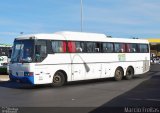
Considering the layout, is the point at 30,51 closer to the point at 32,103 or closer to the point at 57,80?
the point at 57,80

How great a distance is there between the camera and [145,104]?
44.6 feet

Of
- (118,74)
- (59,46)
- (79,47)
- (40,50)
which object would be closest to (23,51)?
(40,50)

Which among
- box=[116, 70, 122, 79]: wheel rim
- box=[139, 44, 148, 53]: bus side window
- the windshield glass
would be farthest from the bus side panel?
box=[139, 44, 148, 53]: bus side window

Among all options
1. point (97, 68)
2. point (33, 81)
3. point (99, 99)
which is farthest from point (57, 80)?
point (99, 99)

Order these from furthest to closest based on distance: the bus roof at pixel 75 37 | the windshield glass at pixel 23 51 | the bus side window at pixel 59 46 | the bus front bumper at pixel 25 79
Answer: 1. the bus side window at pixel 59 46
2. the bus roof at pixel 75 37
3. the windshield glass at pixel 23 51
4. the bus front bumper at pixel 25 79

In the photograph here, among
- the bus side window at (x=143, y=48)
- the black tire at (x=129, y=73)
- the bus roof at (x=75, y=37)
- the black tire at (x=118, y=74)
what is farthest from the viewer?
the bus side window at (x=143, y=48)

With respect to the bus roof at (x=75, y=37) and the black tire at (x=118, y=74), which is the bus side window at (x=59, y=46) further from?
the black tire at (x=118, y=74)

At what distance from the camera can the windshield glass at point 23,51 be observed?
1994cm

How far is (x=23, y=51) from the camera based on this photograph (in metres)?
20.3

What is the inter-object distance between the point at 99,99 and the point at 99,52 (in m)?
9.15

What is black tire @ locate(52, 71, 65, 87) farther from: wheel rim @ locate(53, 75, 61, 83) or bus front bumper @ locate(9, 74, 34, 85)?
bus front bumper @ locate(9, 74, 34, 85)

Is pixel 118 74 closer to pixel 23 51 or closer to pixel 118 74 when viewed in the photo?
pixel 118 74

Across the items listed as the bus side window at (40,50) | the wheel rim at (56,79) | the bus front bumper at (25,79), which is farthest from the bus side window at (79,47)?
the bus front bumper at (25,79)

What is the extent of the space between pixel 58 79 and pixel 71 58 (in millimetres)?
1489
